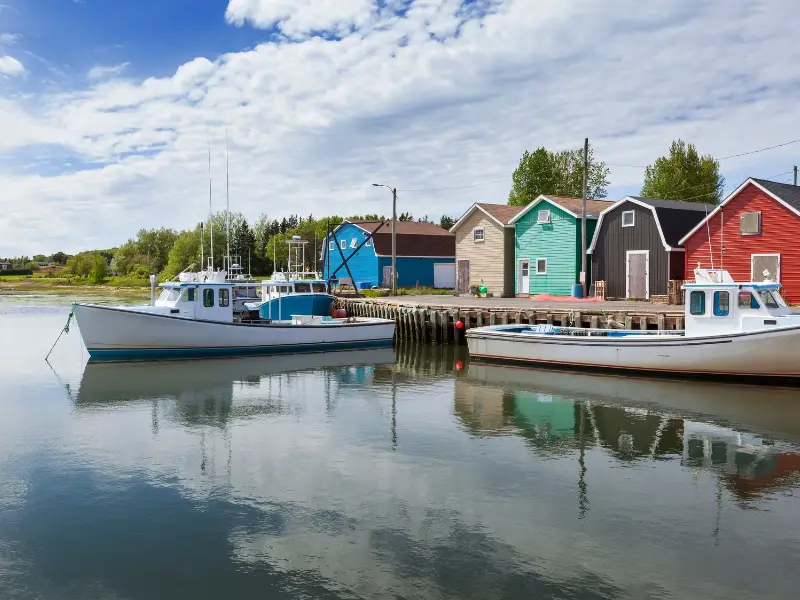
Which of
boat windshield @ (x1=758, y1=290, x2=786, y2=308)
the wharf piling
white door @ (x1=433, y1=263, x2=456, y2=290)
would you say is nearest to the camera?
boat windshield @ (x1=758, y1=290, x2=786, y2=308)

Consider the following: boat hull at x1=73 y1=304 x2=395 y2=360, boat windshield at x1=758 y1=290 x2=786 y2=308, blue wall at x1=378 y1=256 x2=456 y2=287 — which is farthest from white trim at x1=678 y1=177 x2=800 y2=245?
blue wall at x1=378 y1=256 x2=456 y2=287

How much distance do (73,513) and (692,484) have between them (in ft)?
29.7

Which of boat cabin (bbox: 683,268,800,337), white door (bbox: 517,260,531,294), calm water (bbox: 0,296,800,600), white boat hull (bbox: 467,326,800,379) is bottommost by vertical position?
calm water (bbox: 0,296,800,600)

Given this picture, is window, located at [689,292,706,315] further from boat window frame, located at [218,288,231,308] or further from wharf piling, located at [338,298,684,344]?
boat window frame, located at [218,288,231,308]

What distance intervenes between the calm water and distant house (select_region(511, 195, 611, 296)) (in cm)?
1774

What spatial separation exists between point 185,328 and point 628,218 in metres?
21.2

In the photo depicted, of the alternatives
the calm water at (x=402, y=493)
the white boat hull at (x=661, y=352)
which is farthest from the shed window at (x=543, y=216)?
the calm water at (x=402, y=493)

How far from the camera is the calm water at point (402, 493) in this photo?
25.2 feet

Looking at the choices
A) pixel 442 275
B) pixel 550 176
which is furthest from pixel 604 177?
pixel 442 275

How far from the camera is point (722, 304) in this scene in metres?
18.8

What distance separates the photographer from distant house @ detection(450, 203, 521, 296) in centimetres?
4069

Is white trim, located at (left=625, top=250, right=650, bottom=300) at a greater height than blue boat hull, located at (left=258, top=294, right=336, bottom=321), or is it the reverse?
white trim, located at (left=625, top=250, right=650, bottom=300)

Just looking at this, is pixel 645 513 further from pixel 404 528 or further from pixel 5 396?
pixel 5 396

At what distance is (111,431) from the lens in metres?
14.8
